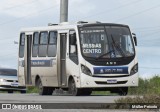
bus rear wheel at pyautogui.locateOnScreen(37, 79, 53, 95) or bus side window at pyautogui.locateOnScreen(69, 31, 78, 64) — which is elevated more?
bus side window at pyautogui.locateOnScreen(69, 31, 78, 64)

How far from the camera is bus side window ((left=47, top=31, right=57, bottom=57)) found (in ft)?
104

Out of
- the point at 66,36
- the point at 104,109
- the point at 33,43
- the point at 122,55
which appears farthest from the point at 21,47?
the point at 104,109

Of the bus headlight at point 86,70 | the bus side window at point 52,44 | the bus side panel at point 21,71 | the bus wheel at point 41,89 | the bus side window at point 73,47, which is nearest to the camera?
the bus headlight at point 86,70

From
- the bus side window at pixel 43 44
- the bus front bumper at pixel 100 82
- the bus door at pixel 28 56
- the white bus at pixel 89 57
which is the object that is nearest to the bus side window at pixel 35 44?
the bus side window at pixel 43 44

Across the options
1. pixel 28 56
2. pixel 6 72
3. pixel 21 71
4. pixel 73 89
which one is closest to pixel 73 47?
pixel 73 89

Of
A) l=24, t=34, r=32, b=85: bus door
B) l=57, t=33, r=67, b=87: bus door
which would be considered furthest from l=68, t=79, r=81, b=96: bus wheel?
Answer: l=24, t=34, r=32, b=85: bus door

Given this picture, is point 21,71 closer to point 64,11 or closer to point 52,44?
point 52,44

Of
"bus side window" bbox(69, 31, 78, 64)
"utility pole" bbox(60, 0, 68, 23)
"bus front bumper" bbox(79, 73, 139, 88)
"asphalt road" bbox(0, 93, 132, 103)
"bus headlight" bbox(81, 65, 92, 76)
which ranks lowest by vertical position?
"asphalt road" bbox(0, 93, 132, 103)

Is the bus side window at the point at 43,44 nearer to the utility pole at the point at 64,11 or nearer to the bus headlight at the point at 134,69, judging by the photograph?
the bus headlight at the point at 134,69

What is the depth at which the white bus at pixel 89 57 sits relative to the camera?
29.4 meters

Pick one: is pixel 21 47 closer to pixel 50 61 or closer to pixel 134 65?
pixel 50 61

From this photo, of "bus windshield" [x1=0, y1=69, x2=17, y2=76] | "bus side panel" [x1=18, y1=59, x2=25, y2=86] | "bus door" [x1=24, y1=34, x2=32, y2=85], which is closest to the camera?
"bus door" [x1=24, y1=34, x2=32, y2=85]

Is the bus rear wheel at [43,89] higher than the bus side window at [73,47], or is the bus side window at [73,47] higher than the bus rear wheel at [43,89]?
the bus side window at [73,47]

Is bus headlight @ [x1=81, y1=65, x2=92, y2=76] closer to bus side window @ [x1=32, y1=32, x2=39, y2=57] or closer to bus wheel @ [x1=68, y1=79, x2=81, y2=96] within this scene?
bus wheel @ [x1=68, y1=79, x2=81, y2=96]
